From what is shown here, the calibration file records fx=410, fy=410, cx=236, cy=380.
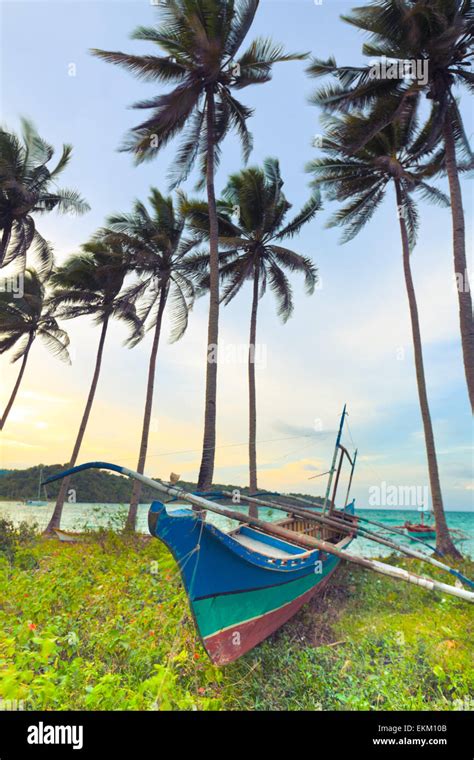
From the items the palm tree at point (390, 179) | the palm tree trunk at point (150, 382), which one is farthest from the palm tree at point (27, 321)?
the palm tree at point (390, 179)

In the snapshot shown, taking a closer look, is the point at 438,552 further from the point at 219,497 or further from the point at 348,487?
the point at 219,497

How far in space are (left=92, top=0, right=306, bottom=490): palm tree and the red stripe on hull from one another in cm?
607

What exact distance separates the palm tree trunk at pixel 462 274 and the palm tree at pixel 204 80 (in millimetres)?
6797

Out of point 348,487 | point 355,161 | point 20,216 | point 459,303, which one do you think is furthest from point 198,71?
point 348,487

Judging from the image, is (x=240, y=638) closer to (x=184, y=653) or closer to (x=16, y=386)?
(x=184, y=653)

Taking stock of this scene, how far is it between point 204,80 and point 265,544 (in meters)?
15.0

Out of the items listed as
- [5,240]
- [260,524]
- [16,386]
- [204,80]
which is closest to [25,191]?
[5,240]

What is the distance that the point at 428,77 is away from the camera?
511 inches

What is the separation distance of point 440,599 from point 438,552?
4.67 meters

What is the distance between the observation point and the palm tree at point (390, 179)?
48.1 feet

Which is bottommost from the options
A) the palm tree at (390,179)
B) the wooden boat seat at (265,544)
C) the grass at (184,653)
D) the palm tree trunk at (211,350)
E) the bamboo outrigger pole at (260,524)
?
the grass at (184,653)

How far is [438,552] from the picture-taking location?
13633mm

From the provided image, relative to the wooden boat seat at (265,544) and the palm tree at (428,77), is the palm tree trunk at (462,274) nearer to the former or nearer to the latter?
the palm tree at (428,77)

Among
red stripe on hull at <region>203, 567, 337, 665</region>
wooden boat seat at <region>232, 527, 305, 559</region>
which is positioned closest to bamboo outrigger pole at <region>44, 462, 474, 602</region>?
red stripe on hull at <region>203, 567, 337, 665</region>
